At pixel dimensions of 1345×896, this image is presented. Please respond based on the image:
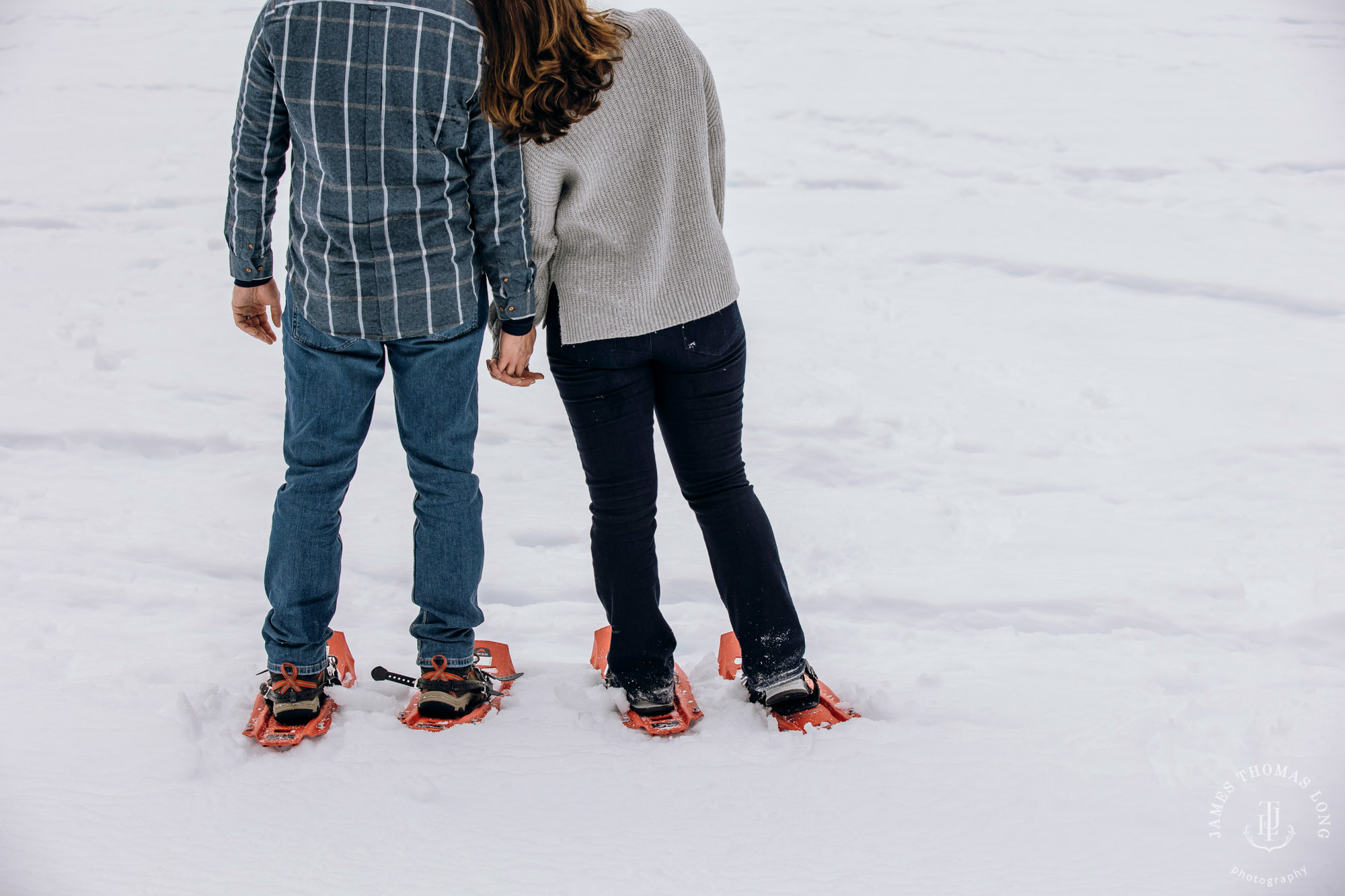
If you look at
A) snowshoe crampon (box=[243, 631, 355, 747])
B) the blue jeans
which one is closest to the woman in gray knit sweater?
the blue jeans

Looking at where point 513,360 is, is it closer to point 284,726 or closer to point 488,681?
point 488,681

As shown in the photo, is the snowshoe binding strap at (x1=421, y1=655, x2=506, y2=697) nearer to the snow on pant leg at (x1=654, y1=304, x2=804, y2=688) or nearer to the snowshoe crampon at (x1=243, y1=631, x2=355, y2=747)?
the snowshoe crampon at (x1=243, y1=631, x2=355, y2=747)

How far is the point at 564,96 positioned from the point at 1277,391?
10.8 ft

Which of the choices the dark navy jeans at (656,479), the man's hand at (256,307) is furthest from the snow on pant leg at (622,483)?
the man's hand at (256,307)

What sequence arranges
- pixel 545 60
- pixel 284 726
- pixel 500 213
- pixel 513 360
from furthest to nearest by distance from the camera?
pixel 284 726, pixel 513 360, pixel 500 213, pixel 545 60

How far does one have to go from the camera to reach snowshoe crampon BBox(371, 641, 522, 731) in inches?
78.2

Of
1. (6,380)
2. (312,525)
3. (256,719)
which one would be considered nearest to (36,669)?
(256,719)

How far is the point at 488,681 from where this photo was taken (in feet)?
6.86

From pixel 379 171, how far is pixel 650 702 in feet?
4.00

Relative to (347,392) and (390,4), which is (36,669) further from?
(390,4)

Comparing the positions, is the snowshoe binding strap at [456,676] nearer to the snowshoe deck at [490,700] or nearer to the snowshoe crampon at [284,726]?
the snowshoe deck at [490,700]

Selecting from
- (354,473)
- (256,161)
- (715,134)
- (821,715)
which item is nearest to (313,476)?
(354,473)

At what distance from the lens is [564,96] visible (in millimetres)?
1568

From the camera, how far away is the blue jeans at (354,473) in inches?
70.1
